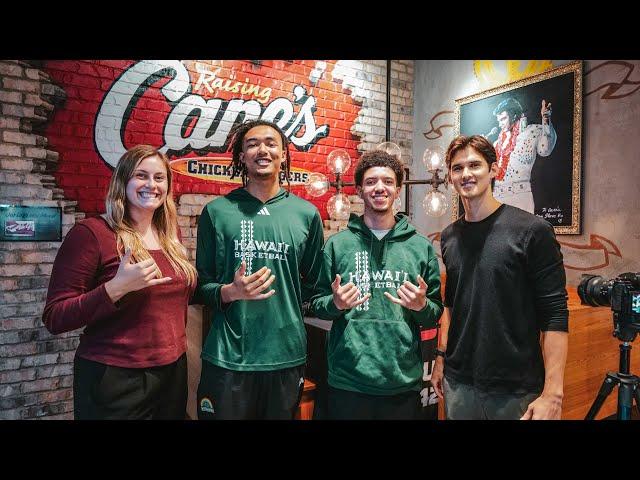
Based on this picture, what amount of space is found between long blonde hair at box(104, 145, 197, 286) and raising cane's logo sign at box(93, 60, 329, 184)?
168cm

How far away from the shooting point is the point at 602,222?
3.08 meters

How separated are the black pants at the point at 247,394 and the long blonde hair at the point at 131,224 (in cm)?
42

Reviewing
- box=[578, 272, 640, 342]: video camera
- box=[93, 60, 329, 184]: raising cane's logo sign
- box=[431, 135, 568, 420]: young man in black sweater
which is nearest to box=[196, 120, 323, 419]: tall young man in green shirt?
box=[431, 135, 568, 420]: young man in black sweater

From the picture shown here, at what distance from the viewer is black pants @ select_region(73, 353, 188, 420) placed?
1537 mm

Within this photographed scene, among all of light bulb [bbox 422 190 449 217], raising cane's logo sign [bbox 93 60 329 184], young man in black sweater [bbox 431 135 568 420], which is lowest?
young man in black sweater [bbox 431 135 568 420]

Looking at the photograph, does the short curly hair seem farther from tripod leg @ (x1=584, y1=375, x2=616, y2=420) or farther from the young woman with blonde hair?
tripod leg @ (x1=584, y1=375, x2=616, y2=420)

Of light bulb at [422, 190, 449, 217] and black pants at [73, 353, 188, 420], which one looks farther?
light bulb at [422, 190, 449, 217]

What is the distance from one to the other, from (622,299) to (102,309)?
7.01ft

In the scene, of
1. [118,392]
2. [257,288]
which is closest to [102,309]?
[118,392]

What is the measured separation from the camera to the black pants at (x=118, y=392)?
1537mm

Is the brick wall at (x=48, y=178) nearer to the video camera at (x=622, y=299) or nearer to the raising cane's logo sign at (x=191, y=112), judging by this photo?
the raising cane's logo sign at (x=191, y=112)

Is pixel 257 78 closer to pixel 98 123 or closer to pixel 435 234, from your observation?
pixel 98 123

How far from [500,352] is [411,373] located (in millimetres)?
352
